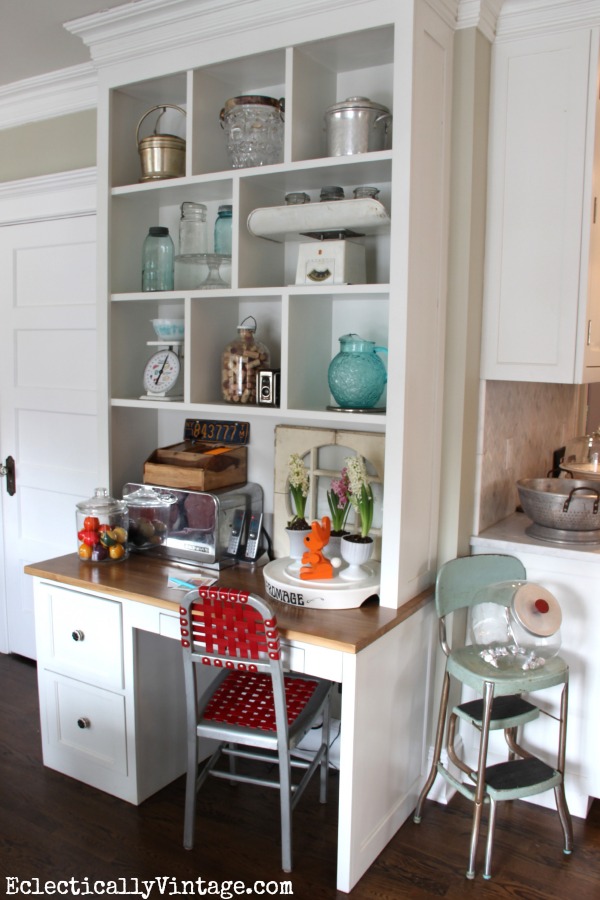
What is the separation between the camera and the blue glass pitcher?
2.34m

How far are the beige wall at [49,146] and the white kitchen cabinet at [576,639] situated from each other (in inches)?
89.5

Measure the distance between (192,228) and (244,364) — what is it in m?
0.55

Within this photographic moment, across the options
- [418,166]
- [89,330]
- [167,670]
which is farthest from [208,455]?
[418,166]

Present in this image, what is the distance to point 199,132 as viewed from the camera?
2553 mm

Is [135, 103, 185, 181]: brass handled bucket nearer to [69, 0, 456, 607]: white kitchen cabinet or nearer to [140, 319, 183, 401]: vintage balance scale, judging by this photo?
[69, 0, 456, 607]: white kitchen cabinet

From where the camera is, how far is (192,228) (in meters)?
2.71

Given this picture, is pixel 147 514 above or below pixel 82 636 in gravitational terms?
above

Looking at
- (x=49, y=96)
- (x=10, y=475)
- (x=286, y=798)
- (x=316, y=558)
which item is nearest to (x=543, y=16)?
(x=316, y=558)

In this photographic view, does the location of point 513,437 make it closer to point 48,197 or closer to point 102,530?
point 102,530

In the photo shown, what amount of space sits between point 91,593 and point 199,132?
1.56 metres

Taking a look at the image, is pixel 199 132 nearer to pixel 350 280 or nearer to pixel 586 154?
pixel 350 280

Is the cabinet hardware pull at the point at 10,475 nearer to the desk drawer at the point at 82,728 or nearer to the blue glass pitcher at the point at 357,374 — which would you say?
the desk drawer at the point at 82,728

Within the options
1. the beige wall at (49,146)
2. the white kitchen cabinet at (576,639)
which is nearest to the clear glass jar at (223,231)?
the beige wall at (49,146)

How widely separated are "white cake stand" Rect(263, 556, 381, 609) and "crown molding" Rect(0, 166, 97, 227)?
1.81 meters
